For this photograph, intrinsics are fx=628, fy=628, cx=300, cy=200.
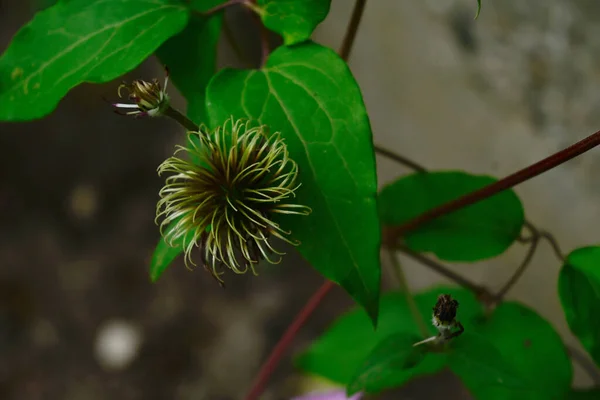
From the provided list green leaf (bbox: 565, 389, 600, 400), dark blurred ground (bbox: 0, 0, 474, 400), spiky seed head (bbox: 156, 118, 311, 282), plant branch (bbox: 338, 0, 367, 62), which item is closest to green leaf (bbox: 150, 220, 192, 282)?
spiky seed head (bbox: 156, 118, 311, 282)

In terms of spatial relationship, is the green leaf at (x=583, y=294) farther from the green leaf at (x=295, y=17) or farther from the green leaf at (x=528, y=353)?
the green leaf at (x=295, y=17)

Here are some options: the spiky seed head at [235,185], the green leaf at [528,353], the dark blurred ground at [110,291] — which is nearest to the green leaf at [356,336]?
the green leaf at [528,353]

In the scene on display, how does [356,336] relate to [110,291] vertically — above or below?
above

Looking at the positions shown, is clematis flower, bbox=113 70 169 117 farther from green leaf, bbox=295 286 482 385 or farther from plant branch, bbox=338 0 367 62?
green leaf, bbox=295 286 482 385

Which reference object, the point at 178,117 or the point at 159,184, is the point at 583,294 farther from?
the point at 159,184

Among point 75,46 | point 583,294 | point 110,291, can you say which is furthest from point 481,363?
point 110,291

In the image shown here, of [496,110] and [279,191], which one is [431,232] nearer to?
[279,191]
